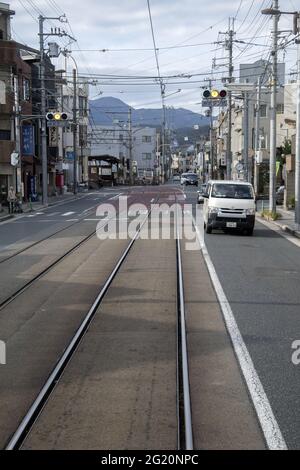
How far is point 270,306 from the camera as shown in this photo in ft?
34.3

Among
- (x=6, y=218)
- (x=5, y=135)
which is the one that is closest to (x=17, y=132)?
(x=6, y=218)

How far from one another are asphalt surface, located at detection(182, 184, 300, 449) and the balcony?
100 ft

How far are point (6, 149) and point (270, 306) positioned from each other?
4069 cm

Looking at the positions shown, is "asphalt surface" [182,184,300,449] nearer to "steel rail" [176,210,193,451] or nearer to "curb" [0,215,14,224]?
"steel rail" [176,210,193,451]

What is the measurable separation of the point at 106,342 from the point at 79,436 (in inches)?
119

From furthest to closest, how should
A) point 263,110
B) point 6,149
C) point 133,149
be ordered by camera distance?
point 133,149, point 263,110, point 6,149

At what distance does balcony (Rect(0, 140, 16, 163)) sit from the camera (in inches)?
1892

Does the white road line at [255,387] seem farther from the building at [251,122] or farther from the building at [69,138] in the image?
the building at [69,138]

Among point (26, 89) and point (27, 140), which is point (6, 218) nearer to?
point (27, 140)

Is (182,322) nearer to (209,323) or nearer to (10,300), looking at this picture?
(209,323)

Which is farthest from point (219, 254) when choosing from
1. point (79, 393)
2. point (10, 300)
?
point (79, 393)

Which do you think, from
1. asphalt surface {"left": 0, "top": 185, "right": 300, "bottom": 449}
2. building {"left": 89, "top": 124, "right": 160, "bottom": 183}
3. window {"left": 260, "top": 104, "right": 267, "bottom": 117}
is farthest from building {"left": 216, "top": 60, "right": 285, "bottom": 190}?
asphalt surface {"left": 0, "top": 185, "right": 300, "bottom": 449}

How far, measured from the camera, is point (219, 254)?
17250mm

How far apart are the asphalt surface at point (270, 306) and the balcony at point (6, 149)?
3051 centimetres
